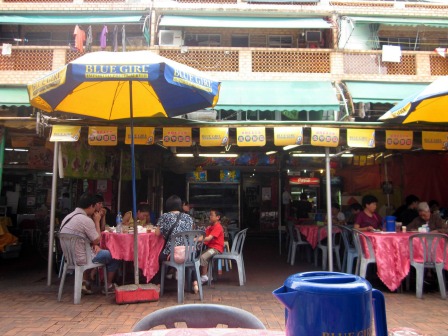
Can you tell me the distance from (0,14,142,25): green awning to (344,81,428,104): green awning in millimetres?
6914

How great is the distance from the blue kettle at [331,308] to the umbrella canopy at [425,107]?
522 centimetres

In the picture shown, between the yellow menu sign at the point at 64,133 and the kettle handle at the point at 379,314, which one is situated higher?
the yellow menu sign at the point at 64,133

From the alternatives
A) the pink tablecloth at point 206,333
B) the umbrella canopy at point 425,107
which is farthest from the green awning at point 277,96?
the pink tablecloth at point 206,333

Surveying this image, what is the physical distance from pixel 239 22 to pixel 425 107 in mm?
7170

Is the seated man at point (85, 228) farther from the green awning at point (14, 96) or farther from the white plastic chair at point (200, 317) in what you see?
the green awning at point (14, 96)

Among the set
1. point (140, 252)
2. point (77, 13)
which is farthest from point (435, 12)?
point (140, 252)

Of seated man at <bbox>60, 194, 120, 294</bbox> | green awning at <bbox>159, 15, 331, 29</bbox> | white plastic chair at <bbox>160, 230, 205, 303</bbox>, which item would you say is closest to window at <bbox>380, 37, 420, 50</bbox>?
green awning at <bbox>159, 15, 331, 29</bbox>

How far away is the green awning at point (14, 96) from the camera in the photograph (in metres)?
8.32

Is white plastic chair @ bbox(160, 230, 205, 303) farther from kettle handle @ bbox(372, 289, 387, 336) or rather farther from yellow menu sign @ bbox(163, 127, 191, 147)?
kettle handle @ bbox(372, 289, 387, 336)

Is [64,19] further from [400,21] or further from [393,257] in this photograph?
[393,257]

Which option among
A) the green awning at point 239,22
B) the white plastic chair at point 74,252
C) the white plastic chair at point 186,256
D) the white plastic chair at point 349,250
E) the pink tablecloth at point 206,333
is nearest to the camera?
the pink tablecloth at point 206,333

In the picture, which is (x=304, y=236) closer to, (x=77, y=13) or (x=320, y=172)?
(x=320, y=172)

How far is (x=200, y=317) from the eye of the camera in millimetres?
1640

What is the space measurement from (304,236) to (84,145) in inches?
204
